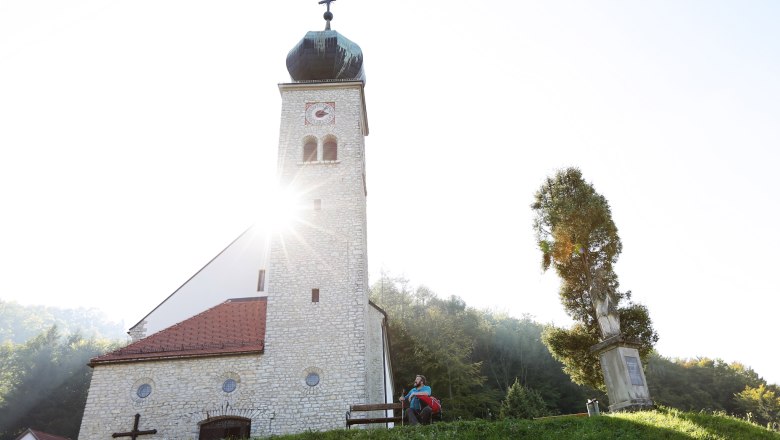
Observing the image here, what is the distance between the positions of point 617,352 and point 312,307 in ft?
30.6

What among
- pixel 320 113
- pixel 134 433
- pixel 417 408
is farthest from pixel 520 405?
pixel 134 433

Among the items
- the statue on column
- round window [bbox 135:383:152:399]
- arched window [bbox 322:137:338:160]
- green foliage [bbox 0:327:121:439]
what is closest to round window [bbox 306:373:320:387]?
round window [bbox 135:383:152:399]

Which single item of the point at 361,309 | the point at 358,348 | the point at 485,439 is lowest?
the point at 485,439

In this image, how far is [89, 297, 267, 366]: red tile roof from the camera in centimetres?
1661

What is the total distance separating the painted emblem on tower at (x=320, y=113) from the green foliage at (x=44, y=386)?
98.1ft

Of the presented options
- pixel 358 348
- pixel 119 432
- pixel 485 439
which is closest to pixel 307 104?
pixel 358 348

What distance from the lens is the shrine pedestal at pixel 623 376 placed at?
1480 cm

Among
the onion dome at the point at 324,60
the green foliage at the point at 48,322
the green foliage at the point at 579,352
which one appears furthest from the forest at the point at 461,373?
the onion dome at the point at 324,60

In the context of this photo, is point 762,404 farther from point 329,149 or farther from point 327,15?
point 327,15

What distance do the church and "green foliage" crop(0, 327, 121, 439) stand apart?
2531 cm

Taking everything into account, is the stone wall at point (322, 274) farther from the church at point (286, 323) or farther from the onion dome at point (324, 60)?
the onion dome at point (324, 60)

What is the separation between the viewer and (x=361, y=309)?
1741 centimetres

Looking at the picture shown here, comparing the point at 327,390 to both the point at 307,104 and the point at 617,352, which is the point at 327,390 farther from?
the point at 307,104

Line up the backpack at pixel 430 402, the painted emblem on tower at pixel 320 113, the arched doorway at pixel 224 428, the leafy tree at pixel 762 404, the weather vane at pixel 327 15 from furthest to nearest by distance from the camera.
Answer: the leafy tree at pixel 762 404 → the weather vane at pixel 327 15 → the painted emblem on tower at pixel 320 113 → the arched doorway at pixel 224 428 → the backpack at pixel 430 402
